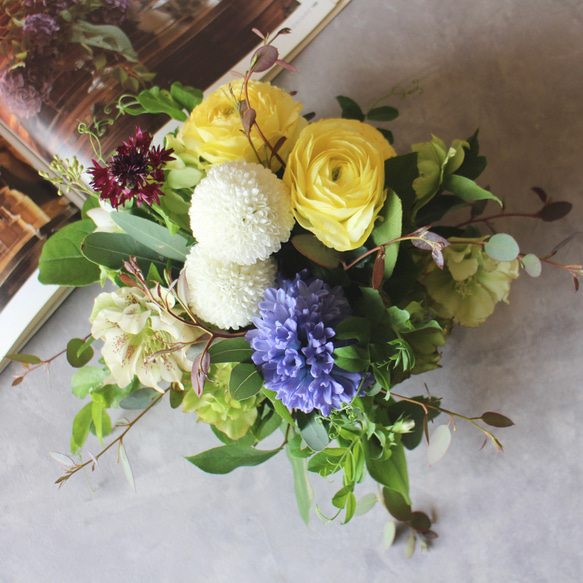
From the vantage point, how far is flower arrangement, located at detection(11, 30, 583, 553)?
33 cm

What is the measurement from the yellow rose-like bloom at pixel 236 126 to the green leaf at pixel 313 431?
0.22 m

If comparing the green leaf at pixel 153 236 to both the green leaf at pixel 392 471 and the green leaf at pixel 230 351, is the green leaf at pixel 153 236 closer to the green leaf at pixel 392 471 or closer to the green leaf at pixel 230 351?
the green leaf at pixel 230 351

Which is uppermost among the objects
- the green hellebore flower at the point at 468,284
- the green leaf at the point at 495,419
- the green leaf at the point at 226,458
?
the green leaf at the point at 226,458

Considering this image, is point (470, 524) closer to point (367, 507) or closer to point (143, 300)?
point (367, 507)

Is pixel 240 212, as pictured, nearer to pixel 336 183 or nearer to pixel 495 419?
pixel 336 183

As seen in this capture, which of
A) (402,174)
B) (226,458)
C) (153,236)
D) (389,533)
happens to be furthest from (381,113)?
(389,533)

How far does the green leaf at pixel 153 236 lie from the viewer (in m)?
0.39

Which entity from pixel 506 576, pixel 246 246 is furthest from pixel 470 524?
pixel 246 246

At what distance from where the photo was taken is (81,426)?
517 mm

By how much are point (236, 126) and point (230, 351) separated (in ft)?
0.57

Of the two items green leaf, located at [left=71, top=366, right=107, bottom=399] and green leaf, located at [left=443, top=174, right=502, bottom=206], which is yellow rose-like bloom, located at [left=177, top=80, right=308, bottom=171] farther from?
green leaf, located at [left=71, top=366, right=107, bottom=399]

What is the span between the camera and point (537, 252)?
562mm

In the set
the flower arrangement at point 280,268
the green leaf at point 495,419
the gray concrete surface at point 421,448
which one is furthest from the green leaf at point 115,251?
the green leaf at point 495,419

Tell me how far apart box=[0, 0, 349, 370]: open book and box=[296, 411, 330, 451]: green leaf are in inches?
14.3
